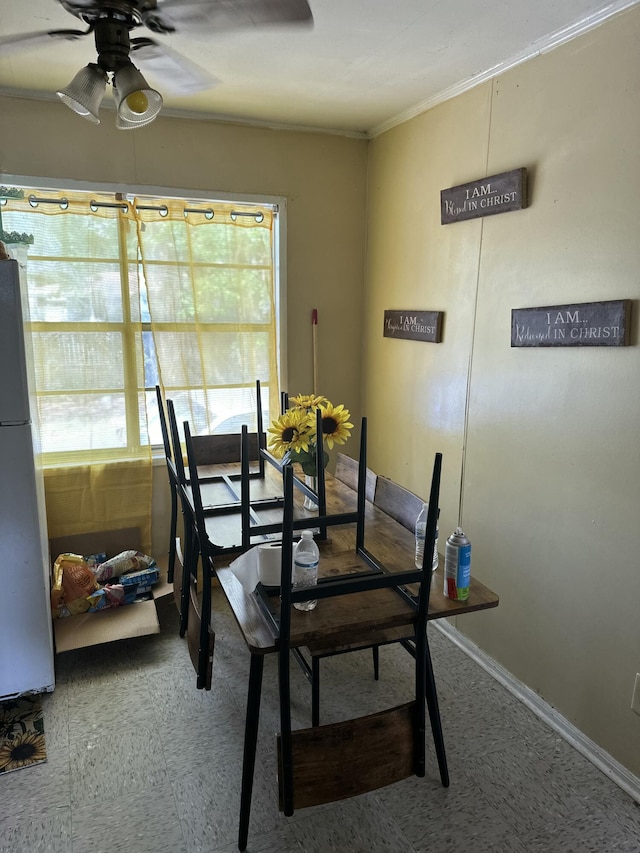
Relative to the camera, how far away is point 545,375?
2.10m

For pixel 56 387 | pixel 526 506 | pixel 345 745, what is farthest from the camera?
pixel 56 387

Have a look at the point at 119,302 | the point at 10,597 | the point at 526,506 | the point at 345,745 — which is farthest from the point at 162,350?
the point at 345,745

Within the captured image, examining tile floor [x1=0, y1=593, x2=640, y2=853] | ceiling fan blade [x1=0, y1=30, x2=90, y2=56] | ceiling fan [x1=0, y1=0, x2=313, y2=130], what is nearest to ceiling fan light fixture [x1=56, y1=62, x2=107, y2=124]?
ceiling fan [x1=0, y1=0, x2=313, y2=130]

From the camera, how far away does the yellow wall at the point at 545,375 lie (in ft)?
5.98

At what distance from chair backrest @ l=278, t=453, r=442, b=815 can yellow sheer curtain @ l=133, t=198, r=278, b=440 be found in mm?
1734

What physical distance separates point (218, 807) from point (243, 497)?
37.4 inches

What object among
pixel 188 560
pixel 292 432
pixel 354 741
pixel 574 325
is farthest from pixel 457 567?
pixel 188 560

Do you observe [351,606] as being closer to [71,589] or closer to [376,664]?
[376,664]

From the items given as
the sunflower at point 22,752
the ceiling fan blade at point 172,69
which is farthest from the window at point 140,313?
the sunflower at point 22,752

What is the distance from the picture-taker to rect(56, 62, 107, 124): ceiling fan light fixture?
166 cm

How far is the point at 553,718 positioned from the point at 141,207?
113 inches

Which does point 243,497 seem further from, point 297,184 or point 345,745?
point 297,184

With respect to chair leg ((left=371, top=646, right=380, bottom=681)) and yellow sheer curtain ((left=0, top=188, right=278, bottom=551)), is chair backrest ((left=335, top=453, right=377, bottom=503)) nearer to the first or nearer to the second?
chair leg ((left=371, top=646, right=380, bottom=681))

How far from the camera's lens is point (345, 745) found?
1503mm
